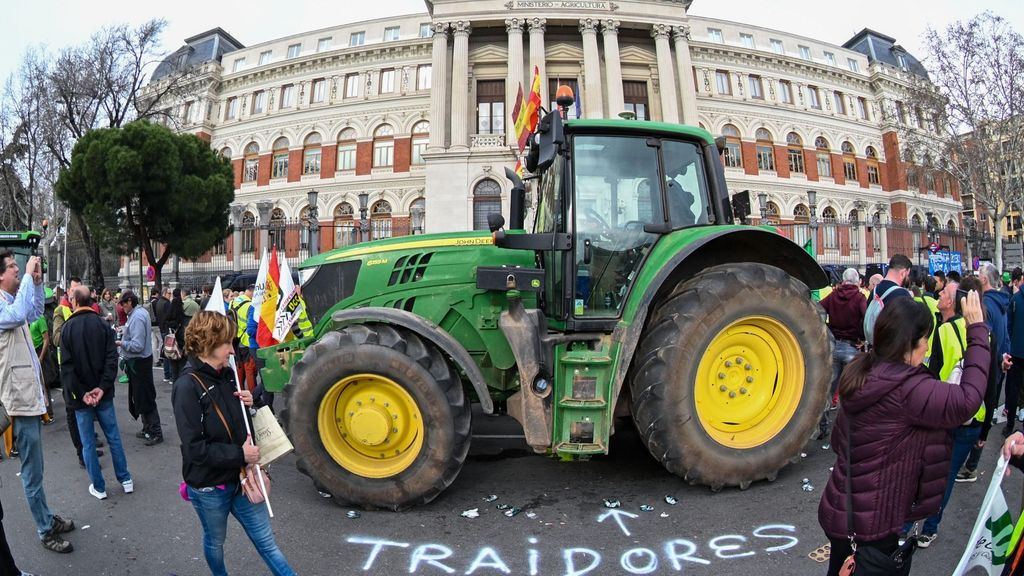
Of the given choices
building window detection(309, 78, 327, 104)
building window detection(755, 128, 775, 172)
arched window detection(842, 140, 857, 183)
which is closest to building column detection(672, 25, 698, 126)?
building window detection(755, 128, 775, 172)

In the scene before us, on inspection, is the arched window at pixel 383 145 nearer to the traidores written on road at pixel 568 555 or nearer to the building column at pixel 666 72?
the building column at pixel 666 72

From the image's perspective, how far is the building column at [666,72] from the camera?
3172cm

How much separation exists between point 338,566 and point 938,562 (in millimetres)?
3798

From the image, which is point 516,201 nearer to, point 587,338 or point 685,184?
point 587,338

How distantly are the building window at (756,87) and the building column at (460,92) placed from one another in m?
20.3

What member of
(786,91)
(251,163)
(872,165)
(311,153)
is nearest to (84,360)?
(311,153)

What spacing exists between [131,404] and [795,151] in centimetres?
4139

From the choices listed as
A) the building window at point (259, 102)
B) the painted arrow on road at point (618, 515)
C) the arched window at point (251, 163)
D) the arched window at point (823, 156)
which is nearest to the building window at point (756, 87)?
the arched window at point (823, 156)

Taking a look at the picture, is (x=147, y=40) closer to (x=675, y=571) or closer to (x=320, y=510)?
(x=320, y=510)

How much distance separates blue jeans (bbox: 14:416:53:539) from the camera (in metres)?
3.86

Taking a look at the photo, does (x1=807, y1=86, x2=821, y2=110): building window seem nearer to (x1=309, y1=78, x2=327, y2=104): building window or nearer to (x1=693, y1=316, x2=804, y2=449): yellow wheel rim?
(x1=309, y1=78, x2=327, y2=104): building window

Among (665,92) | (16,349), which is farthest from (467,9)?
(16,349)

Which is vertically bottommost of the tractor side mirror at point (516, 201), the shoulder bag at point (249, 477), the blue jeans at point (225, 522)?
the blue jeans at point (225, 522)

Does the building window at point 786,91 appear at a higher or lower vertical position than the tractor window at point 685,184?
higher
